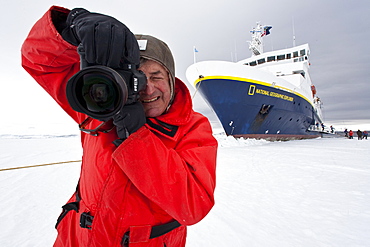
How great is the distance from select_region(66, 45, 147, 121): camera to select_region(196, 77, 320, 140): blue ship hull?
818 cm

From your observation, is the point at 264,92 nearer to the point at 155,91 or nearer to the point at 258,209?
the point at 258,209

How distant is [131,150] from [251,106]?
31.3ft

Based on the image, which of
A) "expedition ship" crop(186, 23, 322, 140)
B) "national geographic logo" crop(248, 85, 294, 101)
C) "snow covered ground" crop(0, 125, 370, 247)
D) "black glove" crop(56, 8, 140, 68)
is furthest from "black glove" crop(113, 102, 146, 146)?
"national geographic logo" crop(248, 85, 294, 101)

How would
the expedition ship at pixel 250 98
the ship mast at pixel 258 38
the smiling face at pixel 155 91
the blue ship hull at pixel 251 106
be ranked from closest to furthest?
the smiling face at pixel 155 91 < the expedition ship at pixel 250 98 < the blue ship hull at pixel 251 106 < the ship mast at pixel 258 38

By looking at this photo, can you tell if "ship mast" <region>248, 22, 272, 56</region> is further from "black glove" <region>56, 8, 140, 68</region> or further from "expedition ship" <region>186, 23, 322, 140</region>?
"black glove" <region>56, 8, 140, 68</region>

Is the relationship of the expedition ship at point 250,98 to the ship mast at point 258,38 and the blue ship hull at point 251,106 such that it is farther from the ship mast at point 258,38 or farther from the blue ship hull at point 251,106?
the ship mast at point 258,38

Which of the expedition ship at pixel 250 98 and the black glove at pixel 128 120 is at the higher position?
the expedition ship at pixel 250 98

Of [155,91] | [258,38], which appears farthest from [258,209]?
[258,38]

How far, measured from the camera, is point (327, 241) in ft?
5.99

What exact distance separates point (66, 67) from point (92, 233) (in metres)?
0.89

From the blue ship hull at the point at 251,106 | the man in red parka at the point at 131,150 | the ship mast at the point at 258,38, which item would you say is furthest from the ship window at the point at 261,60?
the man in red parka at the point at 131,150

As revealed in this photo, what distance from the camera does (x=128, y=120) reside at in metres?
0.73

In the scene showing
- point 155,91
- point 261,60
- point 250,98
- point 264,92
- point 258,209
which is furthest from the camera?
point 261,60

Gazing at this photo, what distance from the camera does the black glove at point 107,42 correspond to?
70 centimetres
